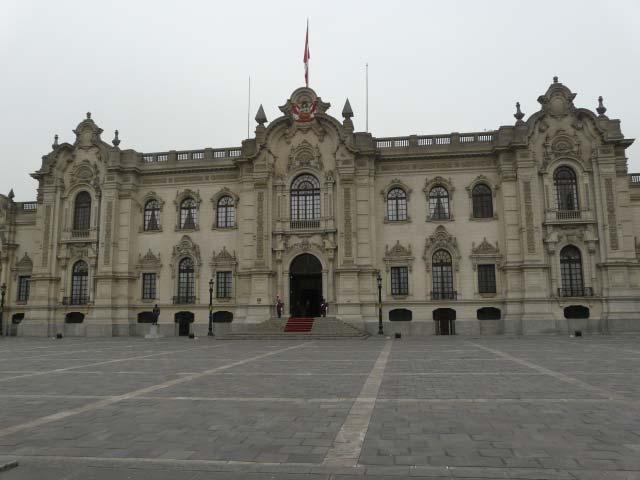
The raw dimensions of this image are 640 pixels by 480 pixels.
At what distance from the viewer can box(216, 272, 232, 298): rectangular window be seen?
Answer: 38534mm

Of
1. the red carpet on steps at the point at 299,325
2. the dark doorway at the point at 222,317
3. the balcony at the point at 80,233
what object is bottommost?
the red carpet on steps at the point at 299,325

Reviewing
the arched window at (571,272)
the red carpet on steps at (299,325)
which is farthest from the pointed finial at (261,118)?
the arched window at (571,272)

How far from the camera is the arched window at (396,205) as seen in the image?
37750 millimetres

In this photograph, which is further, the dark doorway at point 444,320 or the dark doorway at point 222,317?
the dark doorway at point 222,317

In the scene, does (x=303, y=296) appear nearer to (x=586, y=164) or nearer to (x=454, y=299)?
(x=454, y=299)

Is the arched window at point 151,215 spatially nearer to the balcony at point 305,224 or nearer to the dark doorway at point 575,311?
the balcony at point 305,224

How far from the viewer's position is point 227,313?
3831cm

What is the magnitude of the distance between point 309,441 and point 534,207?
3232 centimetres

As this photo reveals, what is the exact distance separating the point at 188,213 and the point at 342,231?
12295 mm

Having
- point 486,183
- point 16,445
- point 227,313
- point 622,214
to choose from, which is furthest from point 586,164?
point 16,445

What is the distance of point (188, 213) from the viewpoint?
40250mm

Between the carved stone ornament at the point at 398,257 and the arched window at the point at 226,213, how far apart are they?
1184 cm

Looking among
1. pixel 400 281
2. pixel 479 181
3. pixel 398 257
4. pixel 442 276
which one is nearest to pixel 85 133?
pixel 398 257

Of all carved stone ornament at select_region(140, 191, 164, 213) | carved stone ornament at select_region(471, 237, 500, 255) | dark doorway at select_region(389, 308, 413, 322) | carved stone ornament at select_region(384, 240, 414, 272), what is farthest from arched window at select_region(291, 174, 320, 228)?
carved stone ornament at select_region(471, 237, 500, 255)
